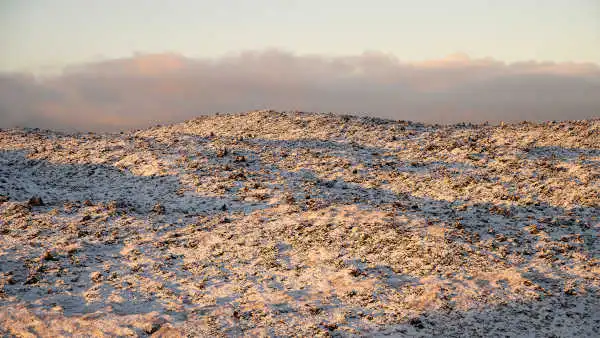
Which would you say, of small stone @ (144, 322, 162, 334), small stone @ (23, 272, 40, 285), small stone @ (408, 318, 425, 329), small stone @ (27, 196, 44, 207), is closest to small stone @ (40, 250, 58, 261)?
small stone @ (23, 272, 40, 285)

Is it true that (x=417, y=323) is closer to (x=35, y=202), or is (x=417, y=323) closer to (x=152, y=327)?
(x=152, y=327)

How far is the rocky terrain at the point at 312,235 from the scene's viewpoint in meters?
16.5

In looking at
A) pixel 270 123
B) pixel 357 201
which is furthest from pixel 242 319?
pixel 270 123

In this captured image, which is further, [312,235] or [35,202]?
[35,202]

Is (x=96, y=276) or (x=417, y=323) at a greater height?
→ (x=417, y=323)

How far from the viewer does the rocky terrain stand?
1655 centimetres

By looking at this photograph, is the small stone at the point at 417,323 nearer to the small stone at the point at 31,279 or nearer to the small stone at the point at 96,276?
the small stone at the point at 96,276

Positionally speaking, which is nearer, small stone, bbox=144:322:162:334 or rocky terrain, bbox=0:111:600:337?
small stone, bbox=144:322:162:334

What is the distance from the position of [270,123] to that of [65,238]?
70.4 ft

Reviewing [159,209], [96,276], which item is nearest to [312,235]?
[96,276]

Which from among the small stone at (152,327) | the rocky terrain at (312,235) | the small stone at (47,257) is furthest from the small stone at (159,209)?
the small stone at (152,327)

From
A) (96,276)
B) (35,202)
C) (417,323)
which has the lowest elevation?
(96,276)

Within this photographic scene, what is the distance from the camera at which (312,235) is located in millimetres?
22141

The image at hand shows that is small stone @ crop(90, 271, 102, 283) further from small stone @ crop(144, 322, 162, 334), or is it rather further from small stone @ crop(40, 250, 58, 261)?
small stone @ crop(144, 322, 162, 334)
